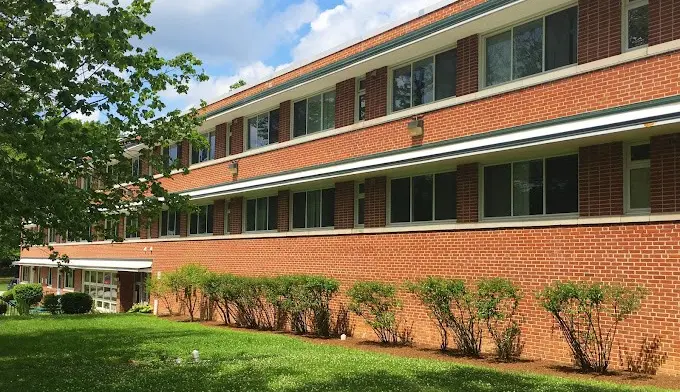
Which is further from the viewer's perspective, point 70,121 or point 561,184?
point 561,184

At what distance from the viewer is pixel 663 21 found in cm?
1128

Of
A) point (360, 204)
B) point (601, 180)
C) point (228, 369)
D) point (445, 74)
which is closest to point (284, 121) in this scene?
point (360, 204)

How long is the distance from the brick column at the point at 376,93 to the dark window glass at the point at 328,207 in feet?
9.32

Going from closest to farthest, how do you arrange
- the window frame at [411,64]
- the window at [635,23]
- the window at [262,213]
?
1. the window at [635,23]
2. the window frame at [411,64]
3. the window at [262,213]

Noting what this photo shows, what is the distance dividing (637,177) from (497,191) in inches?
128

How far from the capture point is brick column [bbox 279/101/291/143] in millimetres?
21594

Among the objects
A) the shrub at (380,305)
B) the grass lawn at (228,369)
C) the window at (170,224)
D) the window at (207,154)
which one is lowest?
the grass lawn at (228,369)

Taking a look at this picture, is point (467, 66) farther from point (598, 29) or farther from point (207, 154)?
point (207, 154)

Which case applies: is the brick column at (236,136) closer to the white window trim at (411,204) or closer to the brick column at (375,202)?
the brick column at (375,202)

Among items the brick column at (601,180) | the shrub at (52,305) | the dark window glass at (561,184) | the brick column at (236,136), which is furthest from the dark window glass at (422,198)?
the shrub at (52,305)

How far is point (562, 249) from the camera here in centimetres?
1255

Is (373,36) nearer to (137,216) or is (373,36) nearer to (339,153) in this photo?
(339,153)

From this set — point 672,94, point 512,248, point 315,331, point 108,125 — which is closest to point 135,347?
point 315,331

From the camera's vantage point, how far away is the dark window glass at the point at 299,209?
818 inches
